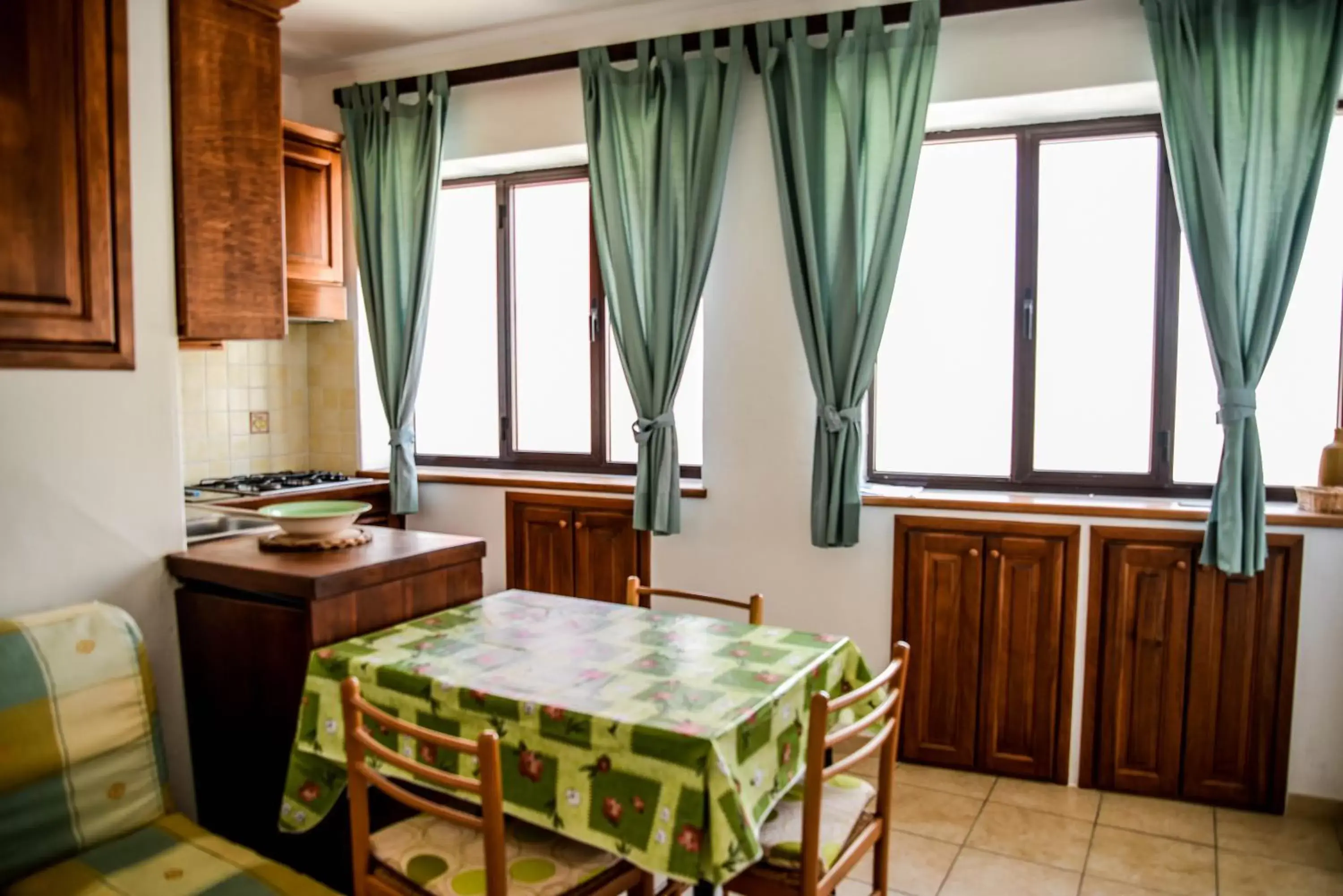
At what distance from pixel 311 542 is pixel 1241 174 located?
2.80 meters

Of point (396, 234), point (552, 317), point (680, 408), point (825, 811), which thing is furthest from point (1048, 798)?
point (396, 234)

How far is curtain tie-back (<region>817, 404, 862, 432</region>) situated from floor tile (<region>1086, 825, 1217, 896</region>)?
1.45 metres

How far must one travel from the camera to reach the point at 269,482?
3760mm

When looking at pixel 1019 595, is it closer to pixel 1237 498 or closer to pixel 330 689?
pixel 1237 498

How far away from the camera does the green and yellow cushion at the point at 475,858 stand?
5.32 ft

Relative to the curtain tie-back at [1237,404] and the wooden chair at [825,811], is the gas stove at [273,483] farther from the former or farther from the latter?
the curtain tie-back at [1237,404]

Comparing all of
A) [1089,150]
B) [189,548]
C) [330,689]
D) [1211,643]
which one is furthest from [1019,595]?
[189,548]

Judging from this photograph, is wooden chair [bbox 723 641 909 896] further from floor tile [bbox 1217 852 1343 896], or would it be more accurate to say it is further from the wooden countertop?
floor tile [bbox 1217 852 1343 896]

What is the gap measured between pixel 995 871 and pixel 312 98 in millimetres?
4077

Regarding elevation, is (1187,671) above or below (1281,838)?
above

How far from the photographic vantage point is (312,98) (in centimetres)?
421

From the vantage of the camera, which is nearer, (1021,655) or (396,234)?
(1021,655)

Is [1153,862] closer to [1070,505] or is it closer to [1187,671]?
[1187,671]

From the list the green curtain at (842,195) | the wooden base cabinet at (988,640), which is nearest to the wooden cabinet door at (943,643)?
the wooden base cabinet at (988,640)
